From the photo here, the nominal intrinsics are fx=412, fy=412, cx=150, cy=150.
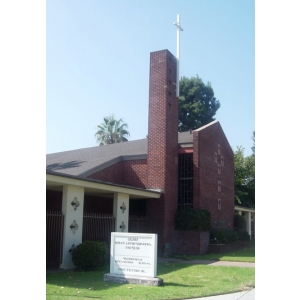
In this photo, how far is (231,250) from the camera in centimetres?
2162

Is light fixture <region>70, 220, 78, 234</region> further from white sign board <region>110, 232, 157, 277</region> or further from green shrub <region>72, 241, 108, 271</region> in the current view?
white sign board <region>110, 232, 157, 277</region>

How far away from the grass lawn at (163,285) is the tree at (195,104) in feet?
113

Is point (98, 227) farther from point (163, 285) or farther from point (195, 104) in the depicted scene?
point (195, 104)

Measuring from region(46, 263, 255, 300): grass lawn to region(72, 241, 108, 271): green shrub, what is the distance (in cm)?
30

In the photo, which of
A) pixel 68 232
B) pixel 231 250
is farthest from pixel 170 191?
pixel 68 232

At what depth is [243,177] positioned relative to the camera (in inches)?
1527

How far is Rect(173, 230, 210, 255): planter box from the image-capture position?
62.0ft

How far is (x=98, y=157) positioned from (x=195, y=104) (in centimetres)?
2726

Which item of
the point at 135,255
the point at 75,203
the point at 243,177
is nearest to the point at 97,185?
the point at 75,203

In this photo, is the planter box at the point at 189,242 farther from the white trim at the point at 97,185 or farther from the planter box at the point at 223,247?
the white trim at the point at 97,185

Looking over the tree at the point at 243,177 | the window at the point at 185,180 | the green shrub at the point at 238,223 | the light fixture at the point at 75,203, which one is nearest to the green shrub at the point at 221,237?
the window at the point at 185,180
